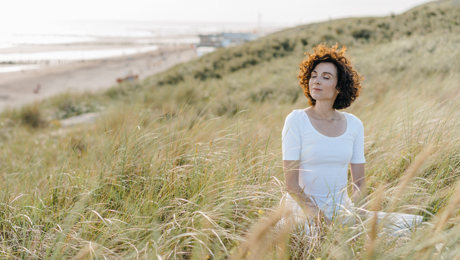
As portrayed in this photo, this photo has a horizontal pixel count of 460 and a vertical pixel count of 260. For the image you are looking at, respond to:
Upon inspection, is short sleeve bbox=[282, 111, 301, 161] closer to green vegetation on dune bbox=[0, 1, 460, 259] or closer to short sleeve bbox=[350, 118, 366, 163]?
green vegetation on dune bbox=[0, 1, 460, 259]

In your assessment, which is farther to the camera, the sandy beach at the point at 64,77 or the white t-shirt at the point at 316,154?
the sandy beach at the point at 64,77

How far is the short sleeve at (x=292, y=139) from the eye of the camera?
7.93 feet

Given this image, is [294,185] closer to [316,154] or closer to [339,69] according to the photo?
[316,154]

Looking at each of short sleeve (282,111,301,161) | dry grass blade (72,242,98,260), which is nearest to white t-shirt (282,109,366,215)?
short sleeve (282,111,301,161)

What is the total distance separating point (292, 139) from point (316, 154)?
0.20 metres

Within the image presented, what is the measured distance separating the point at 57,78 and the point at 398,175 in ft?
122

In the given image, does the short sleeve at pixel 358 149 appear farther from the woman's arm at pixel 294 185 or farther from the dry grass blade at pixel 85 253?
the dry grass blade at pixel 85 253

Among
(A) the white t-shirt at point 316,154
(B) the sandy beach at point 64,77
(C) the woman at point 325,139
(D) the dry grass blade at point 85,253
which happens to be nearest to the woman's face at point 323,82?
(C) the woman at point 325,139

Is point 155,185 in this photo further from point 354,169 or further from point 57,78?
point 57,78

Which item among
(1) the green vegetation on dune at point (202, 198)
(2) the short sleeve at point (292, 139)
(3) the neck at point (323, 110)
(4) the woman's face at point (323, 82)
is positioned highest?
(4) the woman's face at point (323, 82)

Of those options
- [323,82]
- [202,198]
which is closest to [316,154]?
[323,82]

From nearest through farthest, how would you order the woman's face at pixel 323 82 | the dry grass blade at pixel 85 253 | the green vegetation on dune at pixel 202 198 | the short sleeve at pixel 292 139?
the dry grass blade at pixel 85 253
the green vegetation on dune at pixel 202 198
the short sleeve at pixel 292 139
the woman's face at pixel 323 82

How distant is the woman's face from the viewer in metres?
2.60

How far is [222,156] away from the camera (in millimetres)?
2848
